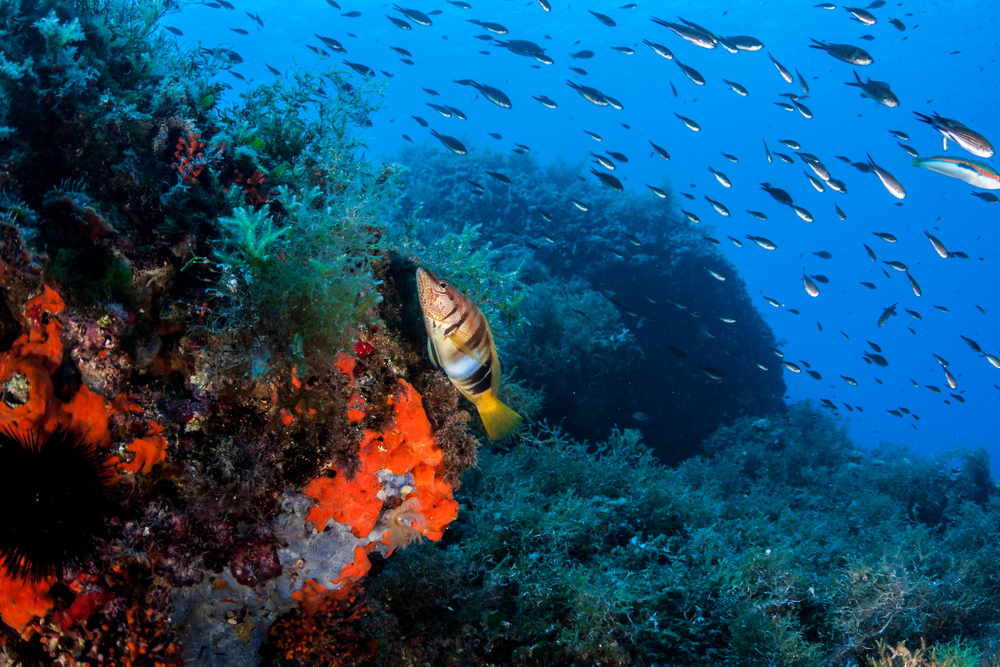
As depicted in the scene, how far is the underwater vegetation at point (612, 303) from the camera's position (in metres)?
11.5

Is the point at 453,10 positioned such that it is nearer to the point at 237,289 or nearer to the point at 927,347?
the point at 237,289

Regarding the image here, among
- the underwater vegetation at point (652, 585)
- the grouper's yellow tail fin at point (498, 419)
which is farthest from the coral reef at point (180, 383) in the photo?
the underwater vegetation at point (652, 585)

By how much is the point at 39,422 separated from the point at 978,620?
9274 millimetres

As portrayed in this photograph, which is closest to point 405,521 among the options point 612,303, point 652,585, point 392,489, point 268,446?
point 392,489

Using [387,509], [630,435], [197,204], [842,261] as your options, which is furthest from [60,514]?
[842,261]

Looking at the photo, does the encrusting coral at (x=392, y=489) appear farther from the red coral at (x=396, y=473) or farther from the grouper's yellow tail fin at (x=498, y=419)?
the grouper's yellow tail fin at (x=498, y=419)

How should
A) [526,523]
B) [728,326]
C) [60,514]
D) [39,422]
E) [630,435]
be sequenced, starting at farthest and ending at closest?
[728,326]
[630,435]
[526,523]
[39,422]
[60,514]

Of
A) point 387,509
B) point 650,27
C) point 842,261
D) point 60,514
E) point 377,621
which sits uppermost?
point 650,27

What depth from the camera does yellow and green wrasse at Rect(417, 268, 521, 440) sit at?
220 centimetres

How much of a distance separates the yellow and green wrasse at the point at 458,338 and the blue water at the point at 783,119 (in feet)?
62.9

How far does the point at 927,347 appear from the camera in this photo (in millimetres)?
108000

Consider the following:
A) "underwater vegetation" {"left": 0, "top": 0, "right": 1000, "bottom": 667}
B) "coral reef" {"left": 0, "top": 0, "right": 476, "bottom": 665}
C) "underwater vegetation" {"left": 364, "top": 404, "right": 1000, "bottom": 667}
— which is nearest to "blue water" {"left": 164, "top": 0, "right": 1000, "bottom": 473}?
"underwater vegetation" {"left": 364, "top": 404, "right": 1000, "bottom": 667}

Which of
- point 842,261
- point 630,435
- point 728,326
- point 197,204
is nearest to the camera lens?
point 197,204

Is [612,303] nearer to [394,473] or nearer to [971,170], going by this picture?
[971,170]
